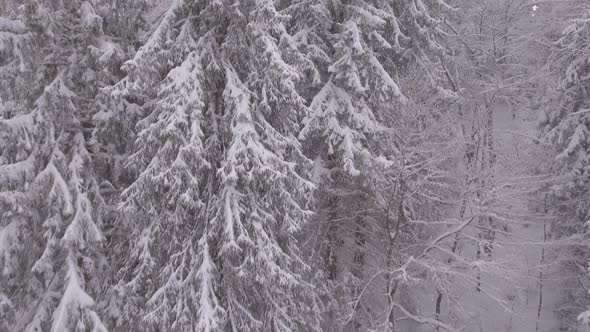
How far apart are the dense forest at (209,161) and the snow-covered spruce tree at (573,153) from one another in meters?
2.99

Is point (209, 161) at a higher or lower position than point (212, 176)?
higher

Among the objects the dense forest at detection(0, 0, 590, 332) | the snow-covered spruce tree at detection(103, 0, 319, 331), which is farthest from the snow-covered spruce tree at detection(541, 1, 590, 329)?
the snow-covered spruce tree at detection(103, 0, 319, 331)

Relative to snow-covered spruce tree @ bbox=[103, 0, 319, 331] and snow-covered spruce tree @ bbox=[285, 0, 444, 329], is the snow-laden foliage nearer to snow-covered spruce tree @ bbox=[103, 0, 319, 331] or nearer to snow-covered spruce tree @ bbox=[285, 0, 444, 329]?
snow-covered spruce tree @ bbox=[103, 0, 319, 331]

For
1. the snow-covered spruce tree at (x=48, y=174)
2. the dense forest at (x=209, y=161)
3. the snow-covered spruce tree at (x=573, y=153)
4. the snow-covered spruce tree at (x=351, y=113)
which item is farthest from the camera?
the snow-covered spruce tree at (x=573, y=153)

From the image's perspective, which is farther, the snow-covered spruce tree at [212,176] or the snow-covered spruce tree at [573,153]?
the snow-covered spruce tree at [573,153]

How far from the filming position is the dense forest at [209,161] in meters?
9.34

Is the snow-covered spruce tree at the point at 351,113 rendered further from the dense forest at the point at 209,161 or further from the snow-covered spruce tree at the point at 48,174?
the snow-covered spruce tree at the point at 48,174

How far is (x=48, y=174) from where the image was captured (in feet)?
33.3

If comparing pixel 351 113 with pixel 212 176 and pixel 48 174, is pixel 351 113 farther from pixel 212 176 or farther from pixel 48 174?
pixel 48 174

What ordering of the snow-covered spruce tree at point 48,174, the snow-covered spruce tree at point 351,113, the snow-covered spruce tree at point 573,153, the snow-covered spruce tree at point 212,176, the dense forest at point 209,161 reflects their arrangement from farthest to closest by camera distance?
the snow-covered spruce tree at point 573,153 → the snow-covered spruce tree at point 351,113 → the snow-covered spruce tree at point 48,174 → the dense forest at point 209,161 → the snow-covered spruce tree at point 212,176

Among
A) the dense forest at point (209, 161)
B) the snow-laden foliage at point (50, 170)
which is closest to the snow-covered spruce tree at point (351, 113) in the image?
the dense forest at point (209, 161)

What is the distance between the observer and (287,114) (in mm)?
10836

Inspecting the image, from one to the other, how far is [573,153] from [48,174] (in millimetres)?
16102

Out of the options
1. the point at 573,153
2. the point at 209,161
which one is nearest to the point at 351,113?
the point at 209,161
